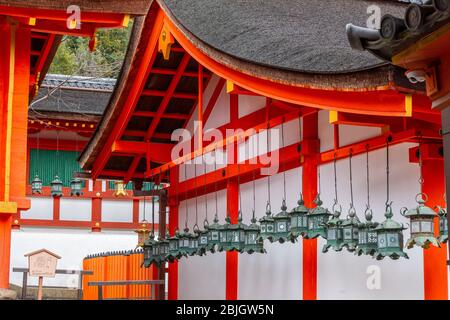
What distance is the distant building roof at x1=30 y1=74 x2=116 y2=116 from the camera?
24.1 m

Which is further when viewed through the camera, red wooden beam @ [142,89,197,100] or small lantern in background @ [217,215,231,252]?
red wooden beam @ [142,89,197,100]

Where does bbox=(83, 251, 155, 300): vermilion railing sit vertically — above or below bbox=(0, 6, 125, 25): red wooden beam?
below

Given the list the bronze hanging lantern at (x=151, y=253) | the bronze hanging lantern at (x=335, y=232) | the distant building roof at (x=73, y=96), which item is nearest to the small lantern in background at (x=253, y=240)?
the bronze hanging lantern at (x=335, y=232)

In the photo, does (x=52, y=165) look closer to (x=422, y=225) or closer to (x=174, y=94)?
(x=174, y=94)

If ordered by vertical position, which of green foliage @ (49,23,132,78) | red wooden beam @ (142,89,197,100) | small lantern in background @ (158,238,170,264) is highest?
green foliage @ (49,23,132,78)

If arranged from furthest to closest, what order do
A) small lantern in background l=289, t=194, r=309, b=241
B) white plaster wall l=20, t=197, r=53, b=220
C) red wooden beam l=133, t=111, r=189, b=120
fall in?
white plaster wall l=20, t=197, r=53, b=220, red wooden beam l=133, t=111, r=189, b=120, small lantern in background l=289, t=194, r=309, b=241

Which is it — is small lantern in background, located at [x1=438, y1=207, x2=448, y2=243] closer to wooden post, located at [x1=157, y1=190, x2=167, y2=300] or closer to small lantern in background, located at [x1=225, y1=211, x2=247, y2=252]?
small lantern in background, located at [x1=225, y1=211, x2=247, y2=252]

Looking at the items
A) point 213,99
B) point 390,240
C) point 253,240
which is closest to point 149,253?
point 213,99

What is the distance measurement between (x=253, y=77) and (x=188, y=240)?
4009 mm

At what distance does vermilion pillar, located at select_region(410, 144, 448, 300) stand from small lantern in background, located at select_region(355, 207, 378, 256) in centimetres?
67

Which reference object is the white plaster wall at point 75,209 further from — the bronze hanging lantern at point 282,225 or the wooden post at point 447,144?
the wooden post at point 447,144

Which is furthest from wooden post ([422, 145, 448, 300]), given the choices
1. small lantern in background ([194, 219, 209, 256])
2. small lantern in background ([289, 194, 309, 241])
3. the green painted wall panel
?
the green painted wall panel
